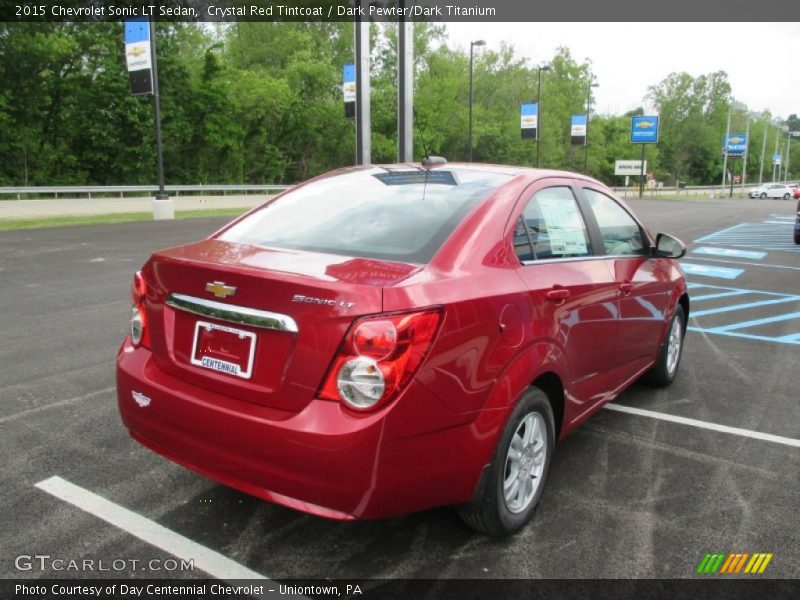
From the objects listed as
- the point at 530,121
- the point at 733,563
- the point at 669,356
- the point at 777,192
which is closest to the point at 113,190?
the point at 530,121

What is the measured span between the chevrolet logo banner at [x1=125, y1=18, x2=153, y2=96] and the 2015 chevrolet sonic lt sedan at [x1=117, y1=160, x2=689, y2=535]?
19.3m

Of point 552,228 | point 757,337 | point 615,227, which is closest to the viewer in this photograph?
point 552,228

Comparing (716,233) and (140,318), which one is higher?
(140,318)

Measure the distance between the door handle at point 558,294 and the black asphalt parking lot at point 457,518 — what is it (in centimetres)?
104

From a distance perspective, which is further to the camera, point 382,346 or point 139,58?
point 139,58

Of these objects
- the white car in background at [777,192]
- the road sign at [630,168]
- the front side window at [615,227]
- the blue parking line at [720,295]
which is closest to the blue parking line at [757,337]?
the blue parking line at [720,295]

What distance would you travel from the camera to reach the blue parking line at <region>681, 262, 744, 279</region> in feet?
37.0

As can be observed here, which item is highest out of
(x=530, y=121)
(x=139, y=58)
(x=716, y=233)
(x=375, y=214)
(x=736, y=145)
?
(x=736, y=145)

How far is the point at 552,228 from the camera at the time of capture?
3.44m

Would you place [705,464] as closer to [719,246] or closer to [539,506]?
[539,506]

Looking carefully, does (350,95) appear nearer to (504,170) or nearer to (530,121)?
(504,170)

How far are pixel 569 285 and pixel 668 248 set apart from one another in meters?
1.69

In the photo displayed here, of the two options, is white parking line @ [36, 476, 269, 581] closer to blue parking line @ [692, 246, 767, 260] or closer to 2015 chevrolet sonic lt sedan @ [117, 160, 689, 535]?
2015 chevrolet sonic lt sedan @ [117, 160, 689, 535]

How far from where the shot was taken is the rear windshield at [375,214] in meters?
2.94
